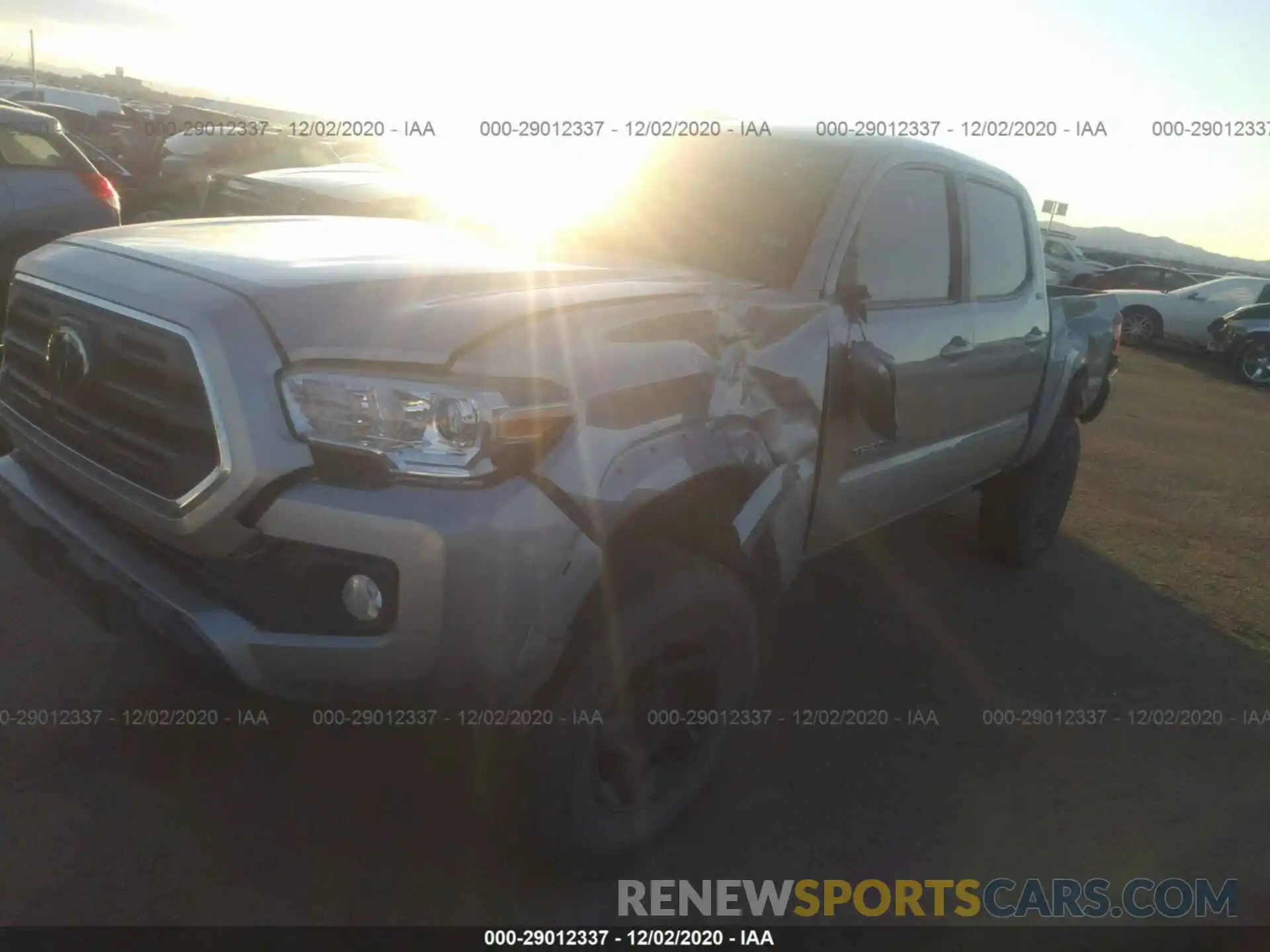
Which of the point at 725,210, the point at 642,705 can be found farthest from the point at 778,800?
the point at 725,210

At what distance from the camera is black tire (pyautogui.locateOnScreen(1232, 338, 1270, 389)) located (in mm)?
15656

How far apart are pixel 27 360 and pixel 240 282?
0.99m

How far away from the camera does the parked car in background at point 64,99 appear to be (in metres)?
23.2

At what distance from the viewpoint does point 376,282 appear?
242 cm

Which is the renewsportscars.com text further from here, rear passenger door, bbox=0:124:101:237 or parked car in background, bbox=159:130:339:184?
parked car in background, bbox=159:130:339:184

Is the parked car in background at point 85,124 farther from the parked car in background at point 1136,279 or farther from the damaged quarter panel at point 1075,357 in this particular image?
the parked car in background at point 1136,279

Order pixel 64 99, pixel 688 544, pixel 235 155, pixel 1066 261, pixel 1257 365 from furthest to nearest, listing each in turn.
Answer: pixel 1066 261, pixel 64 99, pixel 1257 365, pixel 235 155, pixel 688 544

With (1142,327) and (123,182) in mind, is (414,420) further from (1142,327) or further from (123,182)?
(1142,327)

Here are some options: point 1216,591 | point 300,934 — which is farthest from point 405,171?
point 300,934

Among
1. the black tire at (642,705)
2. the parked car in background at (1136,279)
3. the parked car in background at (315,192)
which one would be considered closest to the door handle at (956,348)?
the black tire at (642,705)

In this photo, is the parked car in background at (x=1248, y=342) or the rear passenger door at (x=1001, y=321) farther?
the parked car in background at (x=1248, y=342)

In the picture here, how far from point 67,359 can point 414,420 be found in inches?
40.3

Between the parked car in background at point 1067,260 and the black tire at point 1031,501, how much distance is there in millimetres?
23410

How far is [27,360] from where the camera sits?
9.39 ft
